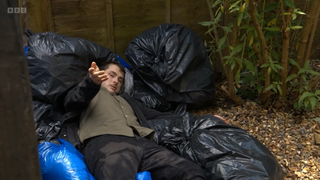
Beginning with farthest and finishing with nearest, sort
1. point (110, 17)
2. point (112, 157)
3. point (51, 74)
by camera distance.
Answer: point (110, 17) < point (51, 74) < point (112, 157)

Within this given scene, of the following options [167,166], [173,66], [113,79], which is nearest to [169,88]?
[173,66]

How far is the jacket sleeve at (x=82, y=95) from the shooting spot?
255 centimetres

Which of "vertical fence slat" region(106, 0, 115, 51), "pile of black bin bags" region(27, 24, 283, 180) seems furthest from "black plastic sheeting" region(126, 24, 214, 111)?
"vertical fence slat" region(106, 0, 115, 51)

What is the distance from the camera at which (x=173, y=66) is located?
350 centimetres

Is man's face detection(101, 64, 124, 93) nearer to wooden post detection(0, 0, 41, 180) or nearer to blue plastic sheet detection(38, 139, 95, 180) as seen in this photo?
blue plastic sheet detection(38, 139, 95, 180)

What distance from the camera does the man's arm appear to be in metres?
2.46

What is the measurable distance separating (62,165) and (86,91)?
0.55 m

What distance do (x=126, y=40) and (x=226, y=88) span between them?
4.21ft

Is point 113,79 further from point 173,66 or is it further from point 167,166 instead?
point 167,166

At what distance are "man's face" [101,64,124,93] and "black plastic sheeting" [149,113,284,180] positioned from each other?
44cm

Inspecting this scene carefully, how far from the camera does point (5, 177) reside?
728mm

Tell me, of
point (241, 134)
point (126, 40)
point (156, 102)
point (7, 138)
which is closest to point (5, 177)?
point (7, 138)

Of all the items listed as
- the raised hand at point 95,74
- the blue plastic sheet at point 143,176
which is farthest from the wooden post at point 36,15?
the blue plastic sheet at point 143,176

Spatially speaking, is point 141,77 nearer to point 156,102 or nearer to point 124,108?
point 156,102
